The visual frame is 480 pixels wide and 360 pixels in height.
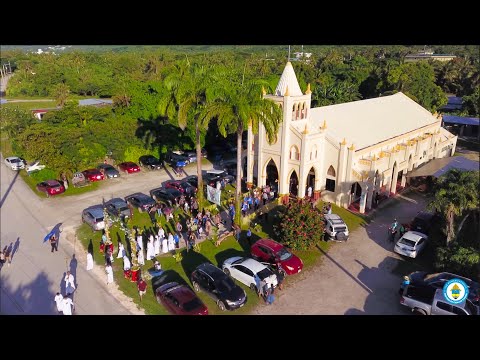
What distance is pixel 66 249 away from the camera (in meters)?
23.0

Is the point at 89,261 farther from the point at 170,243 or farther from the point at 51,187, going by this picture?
the point at 51,187

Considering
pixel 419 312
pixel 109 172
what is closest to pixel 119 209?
pixel 109 172

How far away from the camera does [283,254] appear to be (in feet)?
69.6

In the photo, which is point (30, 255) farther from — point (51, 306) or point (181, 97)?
point (181, 97)

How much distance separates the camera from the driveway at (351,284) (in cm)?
1800

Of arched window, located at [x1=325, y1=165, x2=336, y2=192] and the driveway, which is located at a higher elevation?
arched window, located at [x1=325, y1=165, x2=336, y2=192]

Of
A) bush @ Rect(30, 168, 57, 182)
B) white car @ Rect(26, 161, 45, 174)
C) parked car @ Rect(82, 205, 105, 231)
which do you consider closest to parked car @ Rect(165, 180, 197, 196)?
Answer: parked car @ Rect(82, 205, 105, 231)

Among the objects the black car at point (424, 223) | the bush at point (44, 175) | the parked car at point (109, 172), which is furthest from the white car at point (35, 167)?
the black car at point (424, 223)

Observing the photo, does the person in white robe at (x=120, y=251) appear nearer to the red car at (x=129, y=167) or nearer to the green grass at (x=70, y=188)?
the green grass at (x=70, y=188)

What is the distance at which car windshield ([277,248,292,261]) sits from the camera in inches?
825

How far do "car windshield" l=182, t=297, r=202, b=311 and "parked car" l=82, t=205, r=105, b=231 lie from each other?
35.6ft

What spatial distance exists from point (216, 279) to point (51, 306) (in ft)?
25.4

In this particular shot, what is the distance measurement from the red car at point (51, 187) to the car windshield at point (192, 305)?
1954cm

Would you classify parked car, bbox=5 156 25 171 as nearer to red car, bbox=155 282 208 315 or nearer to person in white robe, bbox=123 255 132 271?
person in white robe, bbox=123 255 132 271
